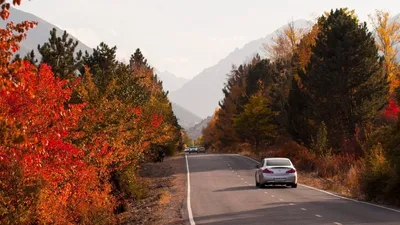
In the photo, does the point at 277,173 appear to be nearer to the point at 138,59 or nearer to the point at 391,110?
the point at 391,110

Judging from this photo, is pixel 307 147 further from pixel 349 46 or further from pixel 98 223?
pixel 98 223

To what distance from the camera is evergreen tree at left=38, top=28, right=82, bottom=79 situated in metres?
42.0

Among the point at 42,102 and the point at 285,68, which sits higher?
the point at 285,68

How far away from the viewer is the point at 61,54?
43562mm

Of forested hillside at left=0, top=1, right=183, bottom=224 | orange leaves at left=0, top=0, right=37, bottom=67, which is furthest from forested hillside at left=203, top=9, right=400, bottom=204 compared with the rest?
orange leaves at left=0, top=0, right=37, bottom=67

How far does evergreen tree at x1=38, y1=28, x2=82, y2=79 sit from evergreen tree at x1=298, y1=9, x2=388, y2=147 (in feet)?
64.6

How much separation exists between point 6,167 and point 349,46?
34.5m

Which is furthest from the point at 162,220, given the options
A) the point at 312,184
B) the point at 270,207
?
the point at 312,184

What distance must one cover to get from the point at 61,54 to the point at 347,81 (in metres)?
22.6

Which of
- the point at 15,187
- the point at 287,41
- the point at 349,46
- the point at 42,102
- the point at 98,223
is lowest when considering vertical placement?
the point at 98,223

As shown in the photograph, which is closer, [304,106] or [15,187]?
[15,187]

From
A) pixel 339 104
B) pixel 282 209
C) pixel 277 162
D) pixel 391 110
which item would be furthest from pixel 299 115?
pixel 282 209

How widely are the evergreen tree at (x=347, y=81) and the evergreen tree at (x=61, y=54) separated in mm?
19688

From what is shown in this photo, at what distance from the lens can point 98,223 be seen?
84.7ft
